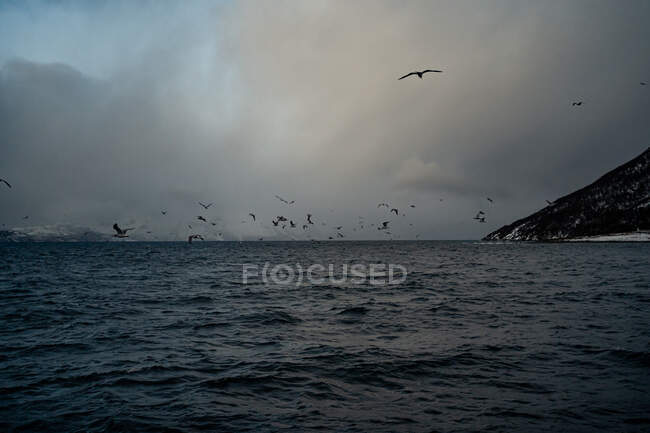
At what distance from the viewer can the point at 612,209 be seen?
169125 millimetres

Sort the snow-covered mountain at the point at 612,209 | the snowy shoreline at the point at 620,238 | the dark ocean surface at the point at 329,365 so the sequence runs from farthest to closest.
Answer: the snow-covered mountain at the point at 612,209, the snowy shoreline at the point at 620,238, the dark ocean surface at the point at 329,365

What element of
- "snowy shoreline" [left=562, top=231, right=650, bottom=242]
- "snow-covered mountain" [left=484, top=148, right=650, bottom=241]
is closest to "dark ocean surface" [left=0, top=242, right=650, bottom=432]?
"snowy shoreline" [left=562, top=231, right=650, bottom=242]

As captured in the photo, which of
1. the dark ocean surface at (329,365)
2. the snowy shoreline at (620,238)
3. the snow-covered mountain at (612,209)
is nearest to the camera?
the dark ocean surface at (329,365)

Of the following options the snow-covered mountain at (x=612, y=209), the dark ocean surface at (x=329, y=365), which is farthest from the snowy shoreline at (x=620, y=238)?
the dark ocean surface at (x=329, y=365)

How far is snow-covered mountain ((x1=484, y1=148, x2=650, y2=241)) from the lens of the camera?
15262 centimetres

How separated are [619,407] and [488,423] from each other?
3.08 meters

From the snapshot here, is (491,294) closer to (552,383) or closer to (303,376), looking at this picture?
(552,383)

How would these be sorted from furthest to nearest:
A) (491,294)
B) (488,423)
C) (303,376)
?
(491,294), (303,376), (488,423)

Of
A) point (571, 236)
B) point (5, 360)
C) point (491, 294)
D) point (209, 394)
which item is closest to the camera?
point (209, 394)

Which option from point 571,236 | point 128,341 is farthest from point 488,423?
point 571,236

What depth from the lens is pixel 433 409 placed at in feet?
29.0

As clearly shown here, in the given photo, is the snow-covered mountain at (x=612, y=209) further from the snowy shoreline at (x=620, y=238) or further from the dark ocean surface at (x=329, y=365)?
the dark ocean surface at (x=329, y=365)

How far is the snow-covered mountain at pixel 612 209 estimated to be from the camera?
153 meters

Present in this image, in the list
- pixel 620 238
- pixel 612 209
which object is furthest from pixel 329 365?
pixel 612 209
